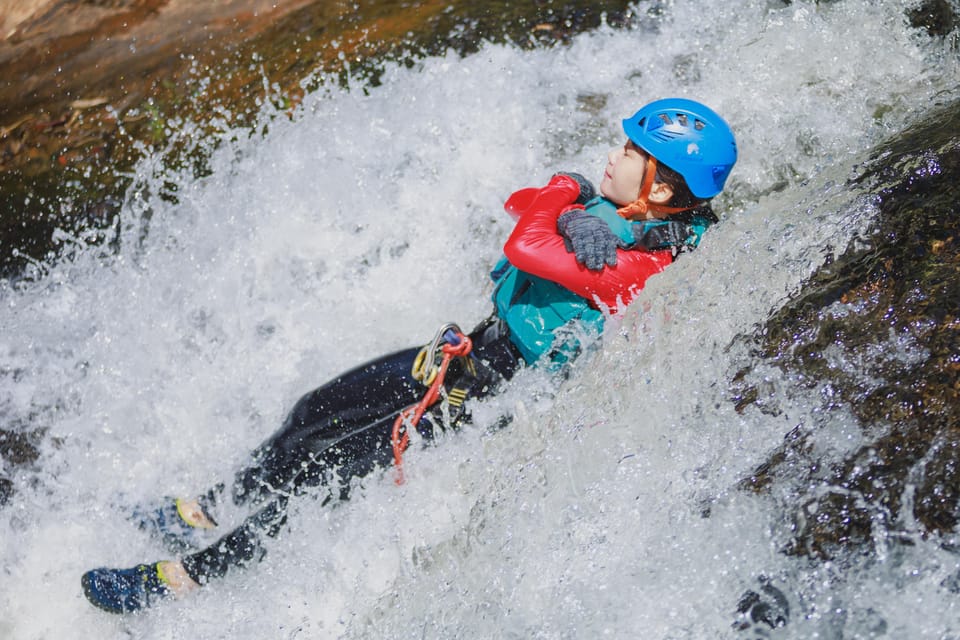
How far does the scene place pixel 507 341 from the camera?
3.45m

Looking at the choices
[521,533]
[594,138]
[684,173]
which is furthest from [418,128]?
[521,533]

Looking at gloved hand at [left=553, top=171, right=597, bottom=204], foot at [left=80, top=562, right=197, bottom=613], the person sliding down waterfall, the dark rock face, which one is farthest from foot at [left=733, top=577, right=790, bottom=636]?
foot at [left=80, top=562, right=197, bottom=613]

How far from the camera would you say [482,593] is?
2.89 metres

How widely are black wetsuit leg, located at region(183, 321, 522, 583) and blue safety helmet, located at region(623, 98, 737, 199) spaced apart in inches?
36.4

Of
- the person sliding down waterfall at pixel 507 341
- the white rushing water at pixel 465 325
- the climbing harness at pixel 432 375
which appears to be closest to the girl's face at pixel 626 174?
the person sliding down waterfall at pixel 507 341

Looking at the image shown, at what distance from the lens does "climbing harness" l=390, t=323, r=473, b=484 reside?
3.37 metres

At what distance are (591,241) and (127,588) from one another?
2.36 meters

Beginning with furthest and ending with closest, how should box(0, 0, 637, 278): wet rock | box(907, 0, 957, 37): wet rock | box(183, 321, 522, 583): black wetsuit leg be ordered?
1. box(0, 0, 637, 278): wet rock
2. box(907, 0, 957, 37): wet rock
3. box(183, 321, 522, 583): black wetsuit leg

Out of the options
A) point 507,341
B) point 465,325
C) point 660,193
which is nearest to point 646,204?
point 660,193

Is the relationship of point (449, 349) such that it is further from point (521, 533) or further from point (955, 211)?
point (955, 211)

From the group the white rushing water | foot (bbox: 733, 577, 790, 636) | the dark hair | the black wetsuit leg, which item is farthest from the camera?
the black wetsuit leg

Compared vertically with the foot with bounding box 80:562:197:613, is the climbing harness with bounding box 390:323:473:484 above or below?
above

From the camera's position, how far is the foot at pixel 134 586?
3559mm

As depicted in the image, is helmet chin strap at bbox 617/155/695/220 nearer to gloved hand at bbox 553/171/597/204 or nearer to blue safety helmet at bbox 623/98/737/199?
blue safety helmet at bbox 623/98/737/199
